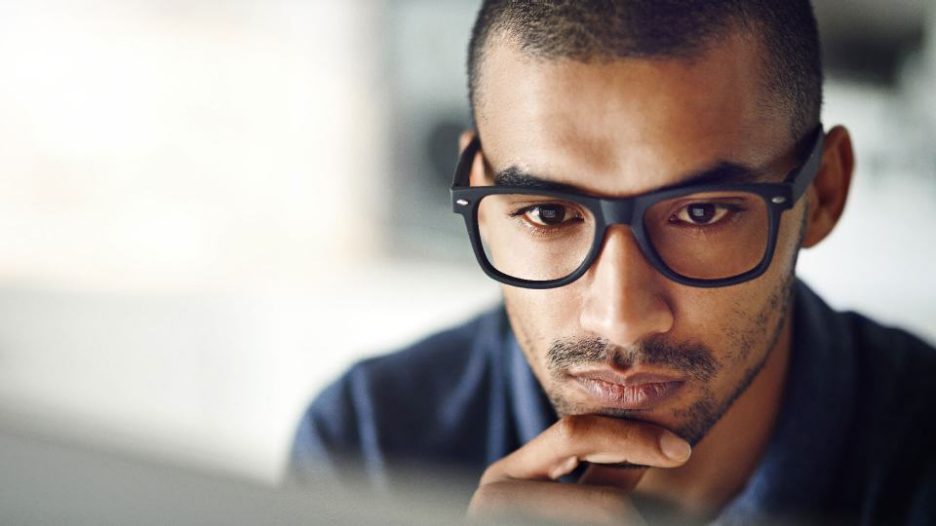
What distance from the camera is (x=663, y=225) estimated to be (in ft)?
1.82

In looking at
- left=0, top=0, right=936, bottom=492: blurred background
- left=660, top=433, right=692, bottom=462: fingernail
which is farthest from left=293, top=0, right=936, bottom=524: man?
left=0, top=0, right=936, bottom=492: blurred background

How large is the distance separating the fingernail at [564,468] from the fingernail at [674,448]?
7 centimetres

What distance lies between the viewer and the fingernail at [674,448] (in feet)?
1.97

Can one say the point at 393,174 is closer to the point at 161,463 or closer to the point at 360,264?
the point at 360,264

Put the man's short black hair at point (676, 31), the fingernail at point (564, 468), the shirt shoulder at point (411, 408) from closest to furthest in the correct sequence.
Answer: the man's short black hair at point (676, 31)
the fingernail at point (564, 468)
the shirt shoulder at point (411, 408)

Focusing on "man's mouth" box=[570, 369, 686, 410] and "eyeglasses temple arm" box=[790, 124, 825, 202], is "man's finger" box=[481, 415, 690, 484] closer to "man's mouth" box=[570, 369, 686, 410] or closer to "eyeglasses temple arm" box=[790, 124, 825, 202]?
"man's mouth" box=[570, 369, 686, 410]

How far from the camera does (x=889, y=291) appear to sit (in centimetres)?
65

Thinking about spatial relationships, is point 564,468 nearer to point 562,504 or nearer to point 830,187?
point 562,504

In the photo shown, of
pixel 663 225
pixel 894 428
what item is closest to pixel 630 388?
pixel 663 225

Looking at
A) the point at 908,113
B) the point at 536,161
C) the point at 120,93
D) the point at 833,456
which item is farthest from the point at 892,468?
the point at 120,93

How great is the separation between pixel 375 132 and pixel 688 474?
1.27 ft

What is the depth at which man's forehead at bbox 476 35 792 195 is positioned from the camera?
530mm

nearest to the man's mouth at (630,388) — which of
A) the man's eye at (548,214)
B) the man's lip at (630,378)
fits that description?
the man's lip at (630,378)

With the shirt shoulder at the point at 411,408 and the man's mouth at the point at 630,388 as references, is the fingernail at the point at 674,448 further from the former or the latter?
the shirt shoulder at the point at 411,408
